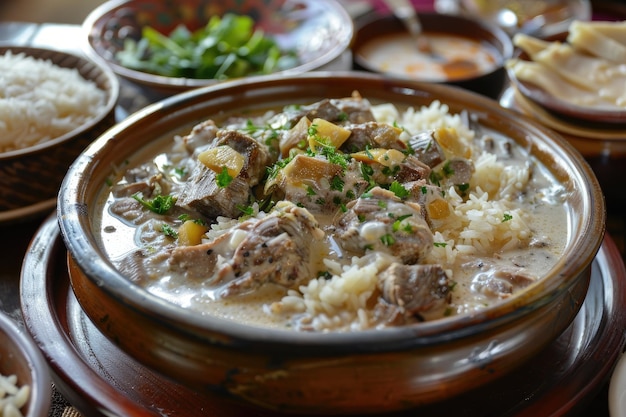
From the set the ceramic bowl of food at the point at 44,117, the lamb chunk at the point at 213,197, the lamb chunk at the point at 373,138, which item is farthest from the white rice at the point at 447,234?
the ceramic bowl of food at the point at 44,117

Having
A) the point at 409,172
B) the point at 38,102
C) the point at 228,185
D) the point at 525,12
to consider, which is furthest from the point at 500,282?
the point at 525,12

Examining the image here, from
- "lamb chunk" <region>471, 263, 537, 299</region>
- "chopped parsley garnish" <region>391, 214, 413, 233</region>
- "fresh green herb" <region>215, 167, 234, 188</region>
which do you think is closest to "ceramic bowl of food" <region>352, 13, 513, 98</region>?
"fresh green herb" <region>215, 167, 234, 188</region>

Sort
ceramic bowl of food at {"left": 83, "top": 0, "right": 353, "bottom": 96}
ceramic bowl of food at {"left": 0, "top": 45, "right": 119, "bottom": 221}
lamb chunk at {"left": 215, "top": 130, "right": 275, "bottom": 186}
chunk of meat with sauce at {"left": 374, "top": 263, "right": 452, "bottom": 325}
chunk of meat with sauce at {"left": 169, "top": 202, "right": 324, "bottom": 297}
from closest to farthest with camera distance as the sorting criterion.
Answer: chunk of meat with sauce at {"left": 374, "top": 263, "right": 452, "bottom": 325} → chunk of meat with sauce at {"left": 169, "top": 202, "right": 324, "bottom": 297} → lamb chunk at {"left": 215, "top": 130, "right": 275, "bottom": 186} → ceramic bowl of food at {"left": 0, "top": 45, "right": 119, "bottom": 221} → ceramic bowl of food at {"left": 83, "top": 0, "right": 353, "bottom": 96}

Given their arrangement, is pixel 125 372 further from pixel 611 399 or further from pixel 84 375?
pixel 611 399

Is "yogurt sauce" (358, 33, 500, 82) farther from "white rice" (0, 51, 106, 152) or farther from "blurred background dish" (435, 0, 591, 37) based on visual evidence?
"white rice" (0, 51, 106, 152)

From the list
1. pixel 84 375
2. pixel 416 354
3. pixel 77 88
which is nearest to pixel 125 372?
pixel 84 375

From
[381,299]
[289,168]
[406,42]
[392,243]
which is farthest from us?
[406,42]
